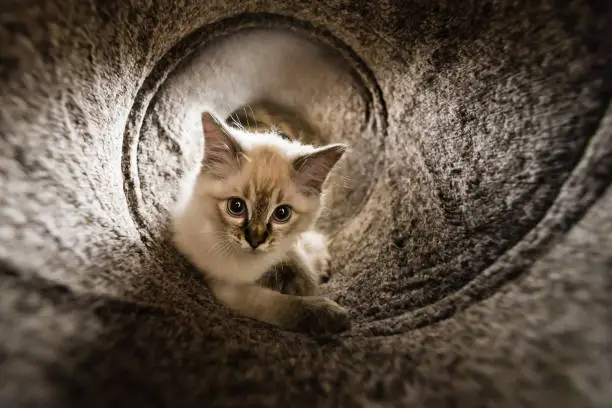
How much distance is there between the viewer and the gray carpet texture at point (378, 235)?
20.6 inches

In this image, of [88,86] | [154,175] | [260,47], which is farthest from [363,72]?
[88,86]

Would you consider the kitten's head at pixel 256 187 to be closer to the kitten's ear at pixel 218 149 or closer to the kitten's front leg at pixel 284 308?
the kitten's ear at pixel 218 149

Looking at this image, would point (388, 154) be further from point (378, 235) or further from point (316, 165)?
point (316, 165)

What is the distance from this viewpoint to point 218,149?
1.20m

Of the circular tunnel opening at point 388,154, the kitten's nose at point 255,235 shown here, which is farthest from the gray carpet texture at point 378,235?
the kitten's nose at point 255,235

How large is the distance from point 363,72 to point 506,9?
2.85 feet

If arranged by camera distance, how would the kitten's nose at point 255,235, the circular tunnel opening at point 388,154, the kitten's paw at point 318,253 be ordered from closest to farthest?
the circular tunnel opening at point 388,154 < the kitten's nose at point 255,235 < the kitten's paw at point 318,253

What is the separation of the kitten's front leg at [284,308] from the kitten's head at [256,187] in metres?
0.12

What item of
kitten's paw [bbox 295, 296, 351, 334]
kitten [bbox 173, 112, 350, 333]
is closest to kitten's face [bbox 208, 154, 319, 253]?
kitten [bbox 173, 112, 350, 333]

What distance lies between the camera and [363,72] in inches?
68.3

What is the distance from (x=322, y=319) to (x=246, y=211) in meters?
0.40

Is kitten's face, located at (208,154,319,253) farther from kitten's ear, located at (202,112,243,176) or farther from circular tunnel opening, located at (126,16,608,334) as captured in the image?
circular tunnel opening, located at (126,16,608,334)

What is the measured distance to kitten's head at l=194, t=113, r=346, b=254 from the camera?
1134mm

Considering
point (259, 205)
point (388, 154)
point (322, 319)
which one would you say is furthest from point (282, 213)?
point (388, 154)
